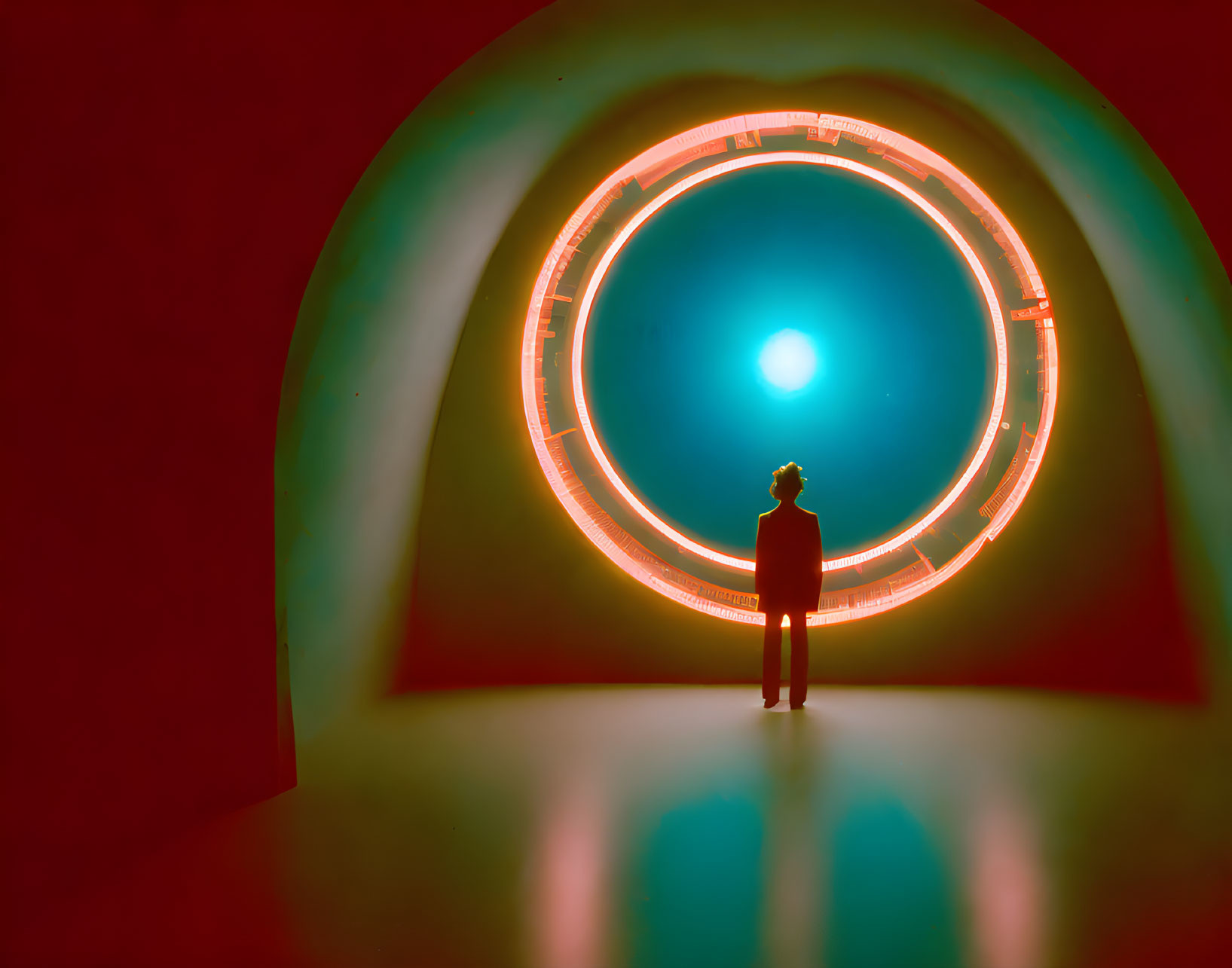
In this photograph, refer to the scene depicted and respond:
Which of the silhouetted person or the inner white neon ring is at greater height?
the inner white neon ring

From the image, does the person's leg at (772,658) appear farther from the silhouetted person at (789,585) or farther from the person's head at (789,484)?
the person's head at (789,484)

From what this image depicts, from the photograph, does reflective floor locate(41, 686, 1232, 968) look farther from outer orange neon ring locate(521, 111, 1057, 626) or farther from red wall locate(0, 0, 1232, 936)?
outer orange neon ring locate(521, 111, 1057, 626)

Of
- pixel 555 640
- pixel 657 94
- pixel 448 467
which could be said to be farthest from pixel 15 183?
pixel 555 640

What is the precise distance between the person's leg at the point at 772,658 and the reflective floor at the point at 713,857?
20.7 inches

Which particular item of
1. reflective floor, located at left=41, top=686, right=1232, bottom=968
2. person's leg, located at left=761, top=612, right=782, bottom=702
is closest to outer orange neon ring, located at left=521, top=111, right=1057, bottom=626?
person's leg, located at left=761, top=612, right=782, bottom=702

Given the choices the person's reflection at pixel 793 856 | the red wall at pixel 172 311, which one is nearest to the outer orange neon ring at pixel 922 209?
the person's reflection at pixel 793 856

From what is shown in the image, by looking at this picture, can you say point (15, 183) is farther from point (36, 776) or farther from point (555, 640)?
point (555, 640)

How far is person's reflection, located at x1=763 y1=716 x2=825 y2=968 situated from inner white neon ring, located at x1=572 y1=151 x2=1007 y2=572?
1.67 metres

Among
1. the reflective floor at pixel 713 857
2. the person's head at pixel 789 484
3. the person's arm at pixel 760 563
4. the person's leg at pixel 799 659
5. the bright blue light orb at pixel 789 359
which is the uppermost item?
the bright blue light orb at pixel 789 359

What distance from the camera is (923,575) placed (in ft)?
15.7

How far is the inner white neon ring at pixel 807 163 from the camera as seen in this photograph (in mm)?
4820

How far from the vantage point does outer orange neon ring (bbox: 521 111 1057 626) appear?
455cm

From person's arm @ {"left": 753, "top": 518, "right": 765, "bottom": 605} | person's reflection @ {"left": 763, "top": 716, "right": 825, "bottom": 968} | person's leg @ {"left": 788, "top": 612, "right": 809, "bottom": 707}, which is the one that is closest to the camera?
person's reflection @ {"left": 763, "top": 716, "right": 825, "bottom": 968}

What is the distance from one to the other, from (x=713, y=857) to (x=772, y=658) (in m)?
2.04
